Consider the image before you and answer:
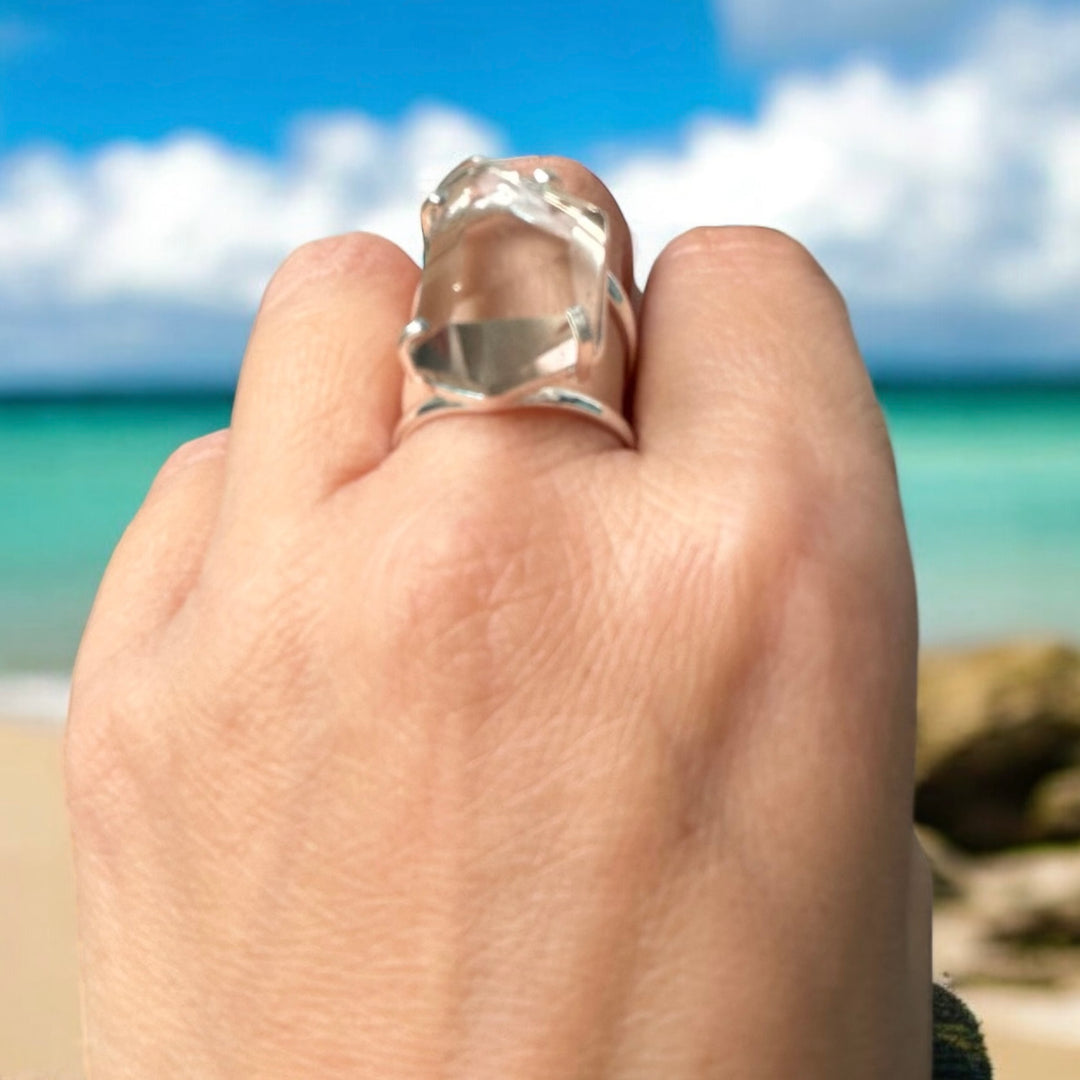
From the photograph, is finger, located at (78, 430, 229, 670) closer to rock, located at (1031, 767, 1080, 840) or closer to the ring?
the ring

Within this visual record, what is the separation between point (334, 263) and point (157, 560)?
20cm

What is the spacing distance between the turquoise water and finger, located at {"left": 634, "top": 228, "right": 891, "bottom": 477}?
6.72 metres

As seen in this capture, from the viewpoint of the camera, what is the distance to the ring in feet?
1.96

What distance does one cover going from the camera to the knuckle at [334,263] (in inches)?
28.0

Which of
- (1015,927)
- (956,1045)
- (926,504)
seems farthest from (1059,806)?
(926,504)

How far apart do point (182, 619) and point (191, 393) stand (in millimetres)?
29898

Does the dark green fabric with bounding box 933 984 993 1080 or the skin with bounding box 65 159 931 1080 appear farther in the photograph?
the dark green fabric with bounding box 933 984 993 1080

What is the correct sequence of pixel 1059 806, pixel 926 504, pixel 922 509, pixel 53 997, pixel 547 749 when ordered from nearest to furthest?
pixel 547 749, pixel 53 997, pixel 1059 806, pixel 922 509, pixel 926 504

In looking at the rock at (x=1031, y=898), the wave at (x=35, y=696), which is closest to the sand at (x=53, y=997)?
the rock at (x=1031, y=898)

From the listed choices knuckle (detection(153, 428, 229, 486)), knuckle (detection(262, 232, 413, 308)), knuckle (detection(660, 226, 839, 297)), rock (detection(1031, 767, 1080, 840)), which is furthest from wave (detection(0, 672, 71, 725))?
knuckle (detection(660, 226, 839, 297))

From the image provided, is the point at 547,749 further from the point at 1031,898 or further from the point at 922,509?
the point at 922,509

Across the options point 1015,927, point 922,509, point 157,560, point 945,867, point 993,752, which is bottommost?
point 157,560

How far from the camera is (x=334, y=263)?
2.34 ft

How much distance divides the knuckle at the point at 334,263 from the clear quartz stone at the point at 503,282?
0.17 feet
